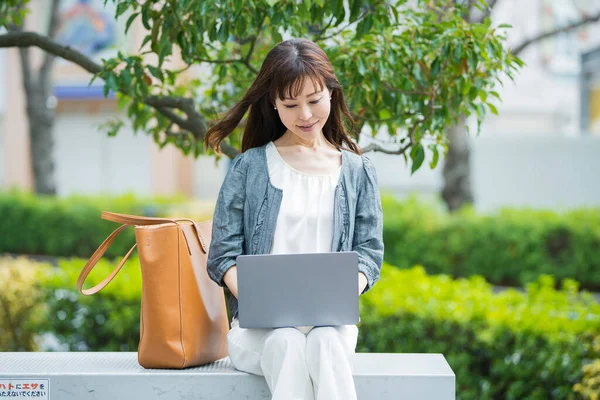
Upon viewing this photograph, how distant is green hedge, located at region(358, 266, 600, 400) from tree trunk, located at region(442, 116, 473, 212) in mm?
4830

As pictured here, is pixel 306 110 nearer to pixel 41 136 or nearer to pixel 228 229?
pixel 228 229

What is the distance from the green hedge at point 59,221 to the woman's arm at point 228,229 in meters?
8.32

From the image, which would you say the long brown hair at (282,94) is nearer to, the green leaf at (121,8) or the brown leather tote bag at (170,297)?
the brown leather tote bag at (170,297)

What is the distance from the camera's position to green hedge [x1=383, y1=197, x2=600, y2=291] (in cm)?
827

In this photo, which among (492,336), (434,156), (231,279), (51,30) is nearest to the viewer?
(231,279)

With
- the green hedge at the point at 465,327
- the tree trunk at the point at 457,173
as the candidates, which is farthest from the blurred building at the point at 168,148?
the green hedge at the point at 465,327

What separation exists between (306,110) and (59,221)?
939cm

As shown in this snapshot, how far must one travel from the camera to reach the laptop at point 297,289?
2322mm

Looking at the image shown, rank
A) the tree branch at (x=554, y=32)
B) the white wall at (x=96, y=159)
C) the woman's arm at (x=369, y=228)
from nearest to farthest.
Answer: the woman's arm at (x=369, y=228) → the tree branch at (x=554, y=32) → the white wall at (x=96, y=159)

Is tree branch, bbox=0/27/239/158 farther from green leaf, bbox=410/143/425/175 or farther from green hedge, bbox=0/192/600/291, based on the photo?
green hedge, bbox=0/192/600/291

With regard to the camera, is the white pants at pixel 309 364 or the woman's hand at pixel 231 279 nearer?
the white pants at pixel 309 364

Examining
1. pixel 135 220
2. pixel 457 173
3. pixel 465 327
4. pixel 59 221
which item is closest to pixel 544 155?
pixel 457 173

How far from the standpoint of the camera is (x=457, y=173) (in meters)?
9.09

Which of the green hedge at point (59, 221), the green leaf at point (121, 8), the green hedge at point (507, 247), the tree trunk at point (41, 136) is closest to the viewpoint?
the green leaf at point (121, 8)
